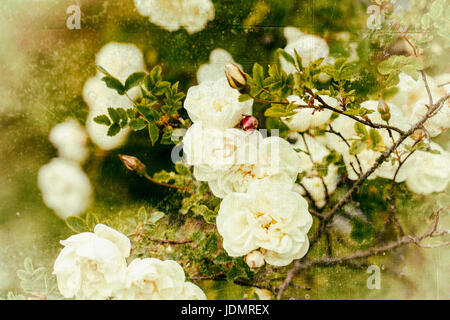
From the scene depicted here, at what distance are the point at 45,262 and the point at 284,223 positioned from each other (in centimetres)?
58

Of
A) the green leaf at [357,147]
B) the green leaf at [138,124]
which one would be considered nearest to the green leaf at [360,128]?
the green leaf at [357,147]

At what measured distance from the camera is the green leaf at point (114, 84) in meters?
0.81

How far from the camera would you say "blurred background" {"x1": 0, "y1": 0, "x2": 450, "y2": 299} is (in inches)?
32.9

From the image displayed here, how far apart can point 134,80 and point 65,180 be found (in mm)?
289

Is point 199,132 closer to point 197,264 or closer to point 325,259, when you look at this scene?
point 197,264

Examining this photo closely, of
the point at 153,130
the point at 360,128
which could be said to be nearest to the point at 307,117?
the point at 360,128

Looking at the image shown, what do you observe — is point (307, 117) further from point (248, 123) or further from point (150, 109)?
point (150, 109)

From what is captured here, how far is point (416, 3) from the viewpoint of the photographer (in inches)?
33.0

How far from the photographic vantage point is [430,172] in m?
0.84

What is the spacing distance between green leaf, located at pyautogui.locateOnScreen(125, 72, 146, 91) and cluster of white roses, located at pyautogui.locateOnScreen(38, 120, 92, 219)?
0.17 metres

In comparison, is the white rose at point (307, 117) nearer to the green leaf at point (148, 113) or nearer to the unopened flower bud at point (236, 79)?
the unopened flower bud at point (236, 79)

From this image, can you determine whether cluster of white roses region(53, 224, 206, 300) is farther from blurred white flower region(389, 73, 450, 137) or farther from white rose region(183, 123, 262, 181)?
blurred white flower region(389, 73, 450, 137)

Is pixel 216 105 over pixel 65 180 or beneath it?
over

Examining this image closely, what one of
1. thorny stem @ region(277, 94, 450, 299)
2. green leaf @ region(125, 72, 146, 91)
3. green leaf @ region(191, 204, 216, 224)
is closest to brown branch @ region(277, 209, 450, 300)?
thorny stem @ region(277, 94, 450, 299)
